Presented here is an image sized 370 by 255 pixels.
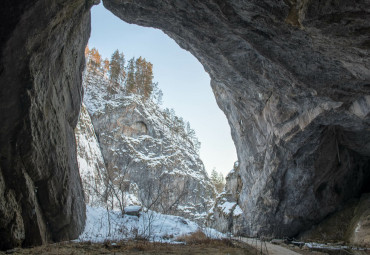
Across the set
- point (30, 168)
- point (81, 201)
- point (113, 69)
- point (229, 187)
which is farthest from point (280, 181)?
point (113, 69)

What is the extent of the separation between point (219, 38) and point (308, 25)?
6115mm

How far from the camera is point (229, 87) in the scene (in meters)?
19.7

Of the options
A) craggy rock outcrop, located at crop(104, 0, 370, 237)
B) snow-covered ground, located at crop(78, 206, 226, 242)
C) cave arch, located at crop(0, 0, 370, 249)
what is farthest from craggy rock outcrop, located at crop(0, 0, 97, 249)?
craggy rock outcrop, located at crop(104, 0, 370, 237)

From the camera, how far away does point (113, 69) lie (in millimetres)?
65438

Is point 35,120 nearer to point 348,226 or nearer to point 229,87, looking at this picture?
point 229,87

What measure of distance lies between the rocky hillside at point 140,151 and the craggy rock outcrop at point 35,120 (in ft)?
105

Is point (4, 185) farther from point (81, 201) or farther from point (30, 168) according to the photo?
point (81, 201)

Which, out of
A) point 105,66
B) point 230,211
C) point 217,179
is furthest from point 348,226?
point 105,66

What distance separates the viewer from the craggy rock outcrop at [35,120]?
7.48m

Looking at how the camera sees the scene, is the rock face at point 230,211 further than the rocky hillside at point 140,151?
No

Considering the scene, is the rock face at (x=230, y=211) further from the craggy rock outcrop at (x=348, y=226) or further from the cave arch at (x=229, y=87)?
the craggy rock outcrop at (x=348, y=226)

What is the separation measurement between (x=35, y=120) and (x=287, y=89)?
13.2m

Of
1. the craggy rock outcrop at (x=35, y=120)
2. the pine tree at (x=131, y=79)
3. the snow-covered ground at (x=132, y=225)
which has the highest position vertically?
the pine tree at (x=131, y=79)

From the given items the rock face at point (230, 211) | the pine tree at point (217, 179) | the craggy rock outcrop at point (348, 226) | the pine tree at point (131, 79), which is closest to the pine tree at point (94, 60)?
the pine tree at point (131, 79)
